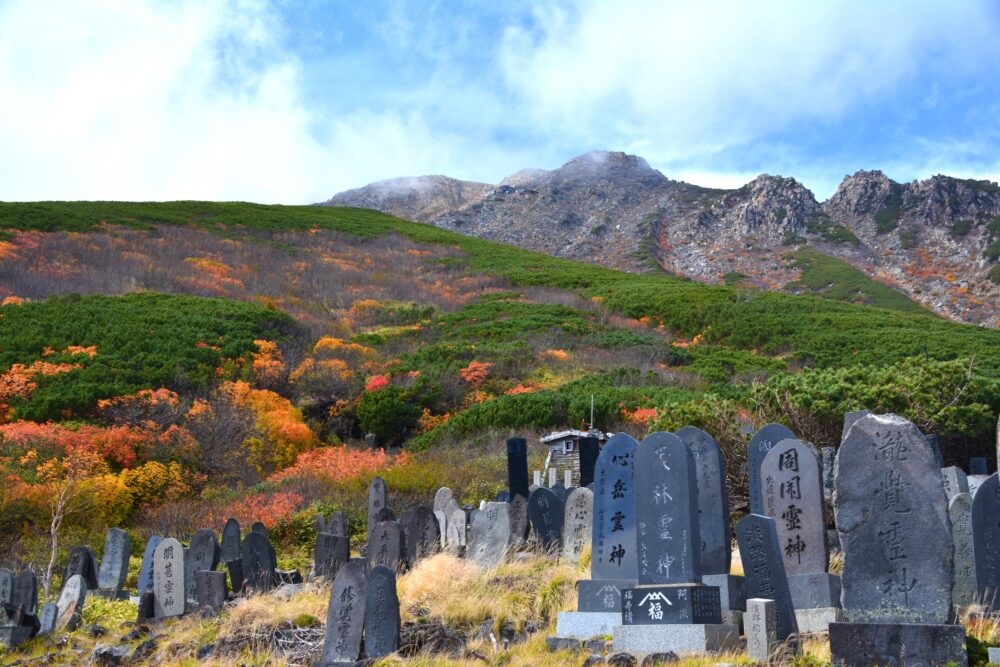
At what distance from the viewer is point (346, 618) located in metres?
9.07

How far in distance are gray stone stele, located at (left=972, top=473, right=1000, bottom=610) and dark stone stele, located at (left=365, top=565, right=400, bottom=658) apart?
5118 millimetres

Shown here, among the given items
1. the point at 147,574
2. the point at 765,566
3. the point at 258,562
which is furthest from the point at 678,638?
the point at 147,574

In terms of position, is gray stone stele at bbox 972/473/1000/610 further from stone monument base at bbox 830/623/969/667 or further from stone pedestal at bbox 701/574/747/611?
stone monument base at bbox 830/623/969/667

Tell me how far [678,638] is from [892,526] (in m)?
2.08

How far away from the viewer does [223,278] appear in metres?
45.8

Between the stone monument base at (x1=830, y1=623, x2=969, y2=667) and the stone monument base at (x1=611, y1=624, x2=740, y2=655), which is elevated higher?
the stone monument base at (x1=830, y1=623, x2=969, y2=667)

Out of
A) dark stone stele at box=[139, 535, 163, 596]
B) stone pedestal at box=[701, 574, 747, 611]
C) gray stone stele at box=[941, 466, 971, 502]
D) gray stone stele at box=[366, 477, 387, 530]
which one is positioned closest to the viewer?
stone pedestal at box=[701, 574, 747, 611]

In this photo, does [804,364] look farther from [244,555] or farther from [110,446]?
[244,555]

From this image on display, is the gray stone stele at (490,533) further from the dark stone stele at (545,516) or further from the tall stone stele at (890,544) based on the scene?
the tall stone stele at (890,544)

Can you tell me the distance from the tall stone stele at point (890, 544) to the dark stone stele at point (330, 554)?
704cm

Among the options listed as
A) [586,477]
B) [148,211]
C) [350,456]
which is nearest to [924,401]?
[586,477]

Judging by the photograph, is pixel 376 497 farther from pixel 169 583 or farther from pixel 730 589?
pixel 730 589

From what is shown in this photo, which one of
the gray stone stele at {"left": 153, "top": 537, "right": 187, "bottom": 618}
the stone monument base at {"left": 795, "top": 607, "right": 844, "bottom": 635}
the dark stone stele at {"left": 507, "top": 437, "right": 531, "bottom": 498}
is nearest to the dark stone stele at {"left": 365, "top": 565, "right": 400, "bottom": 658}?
the stone monument base at {"left": 795, "top": 607, "right": 844, "bottom": 635}

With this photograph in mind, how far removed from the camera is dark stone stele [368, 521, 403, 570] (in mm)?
12133
